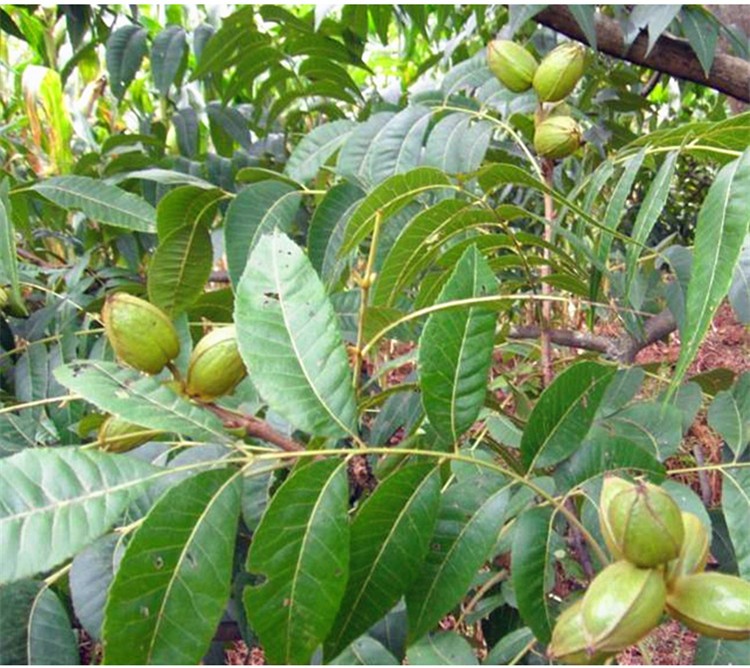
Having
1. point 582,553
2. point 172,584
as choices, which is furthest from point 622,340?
point 172,584

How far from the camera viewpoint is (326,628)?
0.50 meters

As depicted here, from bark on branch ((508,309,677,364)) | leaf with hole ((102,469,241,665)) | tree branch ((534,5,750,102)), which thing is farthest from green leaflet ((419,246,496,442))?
tree branch ((534,5,750,102))

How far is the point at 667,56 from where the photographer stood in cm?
132

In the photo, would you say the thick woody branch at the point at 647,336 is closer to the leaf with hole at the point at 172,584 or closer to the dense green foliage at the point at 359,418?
the dense green foliage at the point at 359,418

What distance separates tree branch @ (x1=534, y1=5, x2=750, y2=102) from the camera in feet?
4.20

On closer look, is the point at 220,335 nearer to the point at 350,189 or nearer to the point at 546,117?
the point at 350,189

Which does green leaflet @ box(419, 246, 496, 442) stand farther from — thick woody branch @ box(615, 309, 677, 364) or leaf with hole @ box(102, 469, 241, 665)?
thick woody branch @ box(615, 309, 677, 364)

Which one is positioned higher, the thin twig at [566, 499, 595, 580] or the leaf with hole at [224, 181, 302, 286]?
the leaf with hole at [224, 181, 302, 286]

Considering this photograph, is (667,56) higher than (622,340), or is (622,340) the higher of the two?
(667,56)

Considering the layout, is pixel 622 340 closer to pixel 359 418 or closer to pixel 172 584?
pixel 359 418

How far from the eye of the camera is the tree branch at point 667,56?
128 centimetres

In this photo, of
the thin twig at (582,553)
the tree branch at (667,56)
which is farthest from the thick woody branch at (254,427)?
the tree branch at (667,56)

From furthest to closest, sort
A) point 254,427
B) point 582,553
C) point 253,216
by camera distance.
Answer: point 253,216
point 582,553
point 254,427

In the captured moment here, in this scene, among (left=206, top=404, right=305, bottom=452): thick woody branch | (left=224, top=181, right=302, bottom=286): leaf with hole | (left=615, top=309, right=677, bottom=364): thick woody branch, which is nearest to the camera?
(left=206, top=404, right=305, bottom=452): thick woody branch
